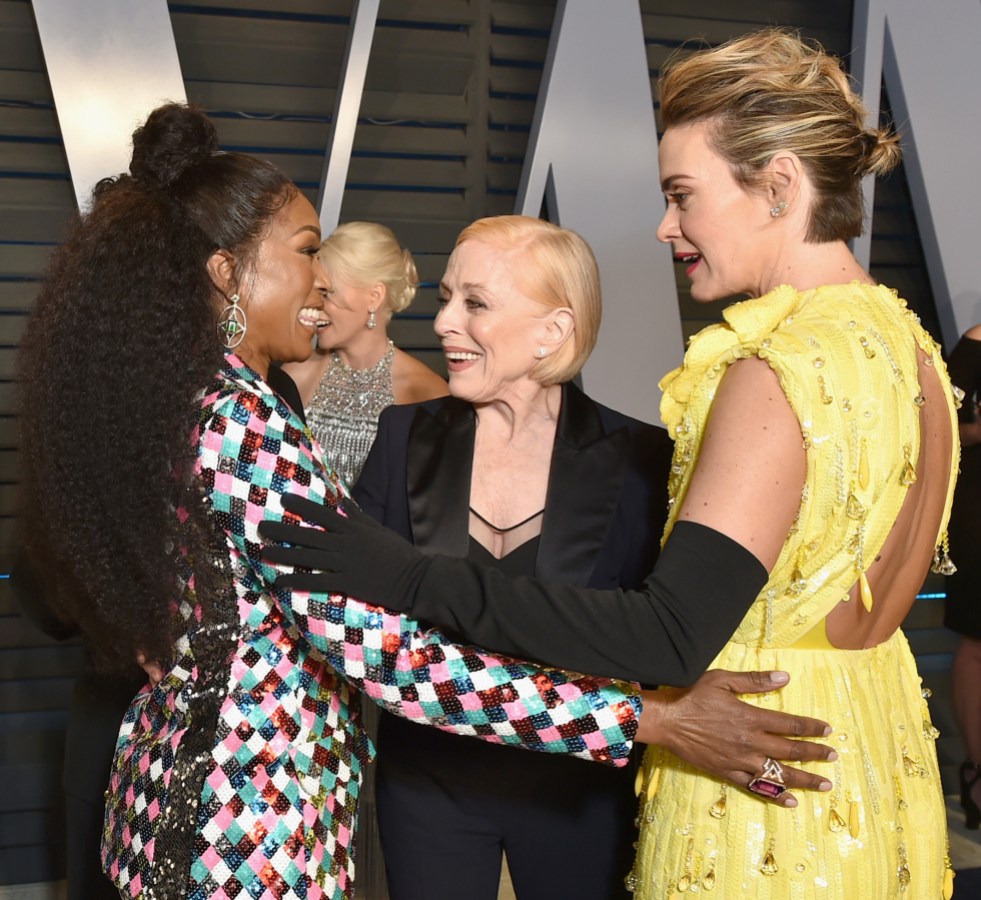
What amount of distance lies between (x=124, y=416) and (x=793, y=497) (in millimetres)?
831

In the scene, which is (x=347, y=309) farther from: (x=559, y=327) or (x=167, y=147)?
(x=167, y=147)

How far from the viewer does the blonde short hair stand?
2043 millimetres

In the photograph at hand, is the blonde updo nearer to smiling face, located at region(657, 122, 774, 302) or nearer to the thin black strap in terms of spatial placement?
the thin black strap

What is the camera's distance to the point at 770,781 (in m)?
1.36

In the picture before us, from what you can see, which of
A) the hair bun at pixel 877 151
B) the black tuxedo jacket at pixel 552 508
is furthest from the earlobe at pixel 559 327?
the hair bun at pixel 877 151

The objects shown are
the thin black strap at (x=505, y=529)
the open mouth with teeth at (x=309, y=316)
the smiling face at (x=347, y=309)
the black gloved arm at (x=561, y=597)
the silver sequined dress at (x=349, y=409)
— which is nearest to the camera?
the black gloved arm at (x=561, y=597)

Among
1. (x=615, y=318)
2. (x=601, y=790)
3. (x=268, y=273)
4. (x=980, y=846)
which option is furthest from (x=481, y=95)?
(x=980, y=846)

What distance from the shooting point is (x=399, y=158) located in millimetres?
3711

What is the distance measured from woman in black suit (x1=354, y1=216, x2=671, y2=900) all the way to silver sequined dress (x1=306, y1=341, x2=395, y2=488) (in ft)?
3.63

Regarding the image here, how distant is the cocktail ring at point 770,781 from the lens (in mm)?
1355

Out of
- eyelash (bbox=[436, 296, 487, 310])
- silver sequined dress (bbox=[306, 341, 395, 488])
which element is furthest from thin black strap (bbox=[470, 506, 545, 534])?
silver sequined dress (bbox=[306, 341, 395, 488])

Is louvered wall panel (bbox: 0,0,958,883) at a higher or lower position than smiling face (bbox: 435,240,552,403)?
higher

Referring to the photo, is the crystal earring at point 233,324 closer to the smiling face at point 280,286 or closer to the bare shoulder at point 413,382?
the smiling face at point 280,286

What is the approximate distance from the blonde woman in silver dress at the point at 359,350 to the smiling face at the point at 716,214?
6.12 ft
